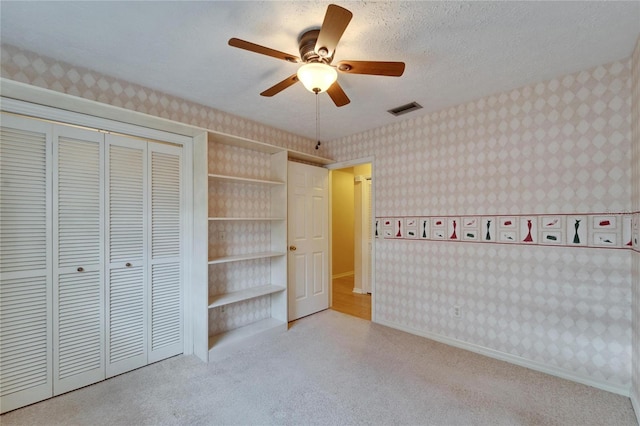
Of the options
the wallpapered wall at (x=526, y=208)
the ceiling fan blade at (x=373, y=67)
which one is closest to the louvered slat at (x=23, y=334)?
the ceiling fan blade at (x=373, y=67)

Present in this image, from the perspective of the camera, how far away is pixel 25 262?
2.04 meters

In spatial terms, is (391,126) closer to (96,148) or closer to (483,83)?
(483,83)

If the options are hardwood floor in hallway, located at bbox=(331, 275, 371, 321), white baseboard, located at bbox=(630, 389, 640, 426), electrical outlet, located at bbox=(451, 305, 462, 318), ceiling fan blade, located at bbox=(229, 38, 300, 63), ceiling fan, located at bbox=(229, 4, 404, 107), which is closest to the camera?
ceiling fan blade, located at bbox=(229, 38, 300, 63)

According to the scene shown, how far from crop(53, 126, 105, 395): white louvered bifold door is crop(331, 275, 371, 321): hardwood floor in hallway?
2.97m

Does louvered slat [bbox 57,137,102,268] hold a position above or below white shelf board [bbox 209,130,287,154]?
below

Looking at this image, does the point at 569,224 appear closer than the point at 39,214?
No

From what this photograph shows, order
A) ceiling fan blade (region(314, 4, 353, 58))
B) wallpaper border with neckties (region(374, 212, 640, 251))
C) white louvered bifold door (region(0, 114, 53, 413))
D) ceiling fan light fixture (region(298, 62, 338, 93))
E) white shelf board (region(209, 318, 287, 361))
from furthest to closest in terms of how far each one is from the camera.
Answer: white shelf board (region(209, 318, 287, 361))
wallpaper border with neckties (region(374, 212, 640, 251))
white louvered bifold door (region(0, 114, 53, 413))
ceiling fan light fixture (region(298, 62, 338, 93))
ceiling fan blade (region(314, 4, 353, 58))

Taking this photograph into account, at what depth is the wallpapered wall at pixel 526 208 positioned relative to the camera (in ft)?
7.14

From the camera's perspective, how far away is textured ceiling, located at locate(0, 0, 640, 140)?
1638mm

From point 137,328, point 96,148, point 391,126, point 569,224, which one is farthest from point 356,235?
point 96,148

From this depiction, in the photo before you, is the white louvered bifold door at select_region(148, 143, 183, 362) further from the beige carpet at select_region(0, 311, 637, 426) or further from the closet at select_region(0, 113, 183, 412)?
the beige carpet at select_region(0, 311, 637, 426)

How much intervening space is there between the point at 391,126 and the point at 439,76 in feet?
3.89

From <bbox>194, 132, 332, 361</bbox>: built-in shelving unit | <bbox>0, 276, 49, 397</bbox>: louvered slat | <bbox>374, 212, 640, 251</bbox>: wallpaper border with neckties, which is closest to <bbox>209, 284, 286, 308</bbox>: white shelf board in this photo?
<bbox>194, 132, 332, 361</bbox>: built-in shelving unit

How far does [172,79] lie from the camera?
246cm
